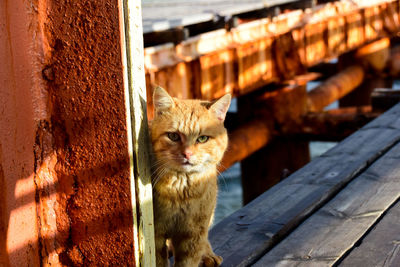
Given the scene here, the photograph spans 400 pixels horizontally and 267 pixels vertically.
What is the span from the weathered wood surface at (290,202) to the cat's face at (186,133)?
1.28 ft

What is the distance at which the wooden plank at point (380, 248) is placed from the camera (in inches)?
97.8

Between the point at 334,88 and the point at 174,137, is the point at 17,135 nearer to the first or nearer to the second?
the point at 174,137

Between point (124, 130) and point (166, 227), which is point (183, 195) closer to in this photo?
point (166, 227)

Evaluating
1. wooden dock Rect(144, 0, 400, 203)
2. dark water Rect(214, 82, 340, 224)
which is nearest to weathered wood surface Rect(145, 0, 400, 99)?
wooden dock Rect(144, 0, 400, 203)

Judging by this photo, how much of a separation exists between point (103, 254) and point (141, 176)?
12.2 inches

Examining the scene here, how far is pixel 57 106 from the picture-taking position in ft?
6.59

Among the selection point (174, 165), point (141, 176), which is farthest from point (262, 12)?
point (141, 176)

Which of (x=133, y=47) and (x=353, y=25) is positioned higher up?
(x=133, y=47)

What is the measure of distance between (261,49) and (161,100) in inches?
191

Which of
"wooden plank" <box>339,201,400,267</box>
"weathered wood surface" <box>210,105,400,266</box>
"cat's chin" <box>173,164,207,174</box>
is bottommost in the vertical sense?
"weathered wood surface" <box>210,105,400,266</box>

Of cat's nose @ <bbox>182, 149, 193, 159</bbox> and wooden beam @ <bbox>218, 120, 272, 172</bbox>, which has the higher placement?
cat's nose @ <bbox>182, 149, 193, 159</bbox>

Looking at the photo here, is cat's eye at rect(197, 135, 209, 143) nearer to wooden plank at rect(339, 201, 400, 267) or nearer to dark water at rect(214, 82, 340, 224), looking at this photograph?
wooden plank at rect(339, 201, 400, 267)

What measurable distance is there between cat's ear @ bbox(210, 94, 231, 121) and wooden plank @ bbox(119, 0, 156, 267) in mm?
722

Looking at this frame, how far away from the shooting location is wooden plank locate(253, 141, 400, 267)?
2615 millimetres
